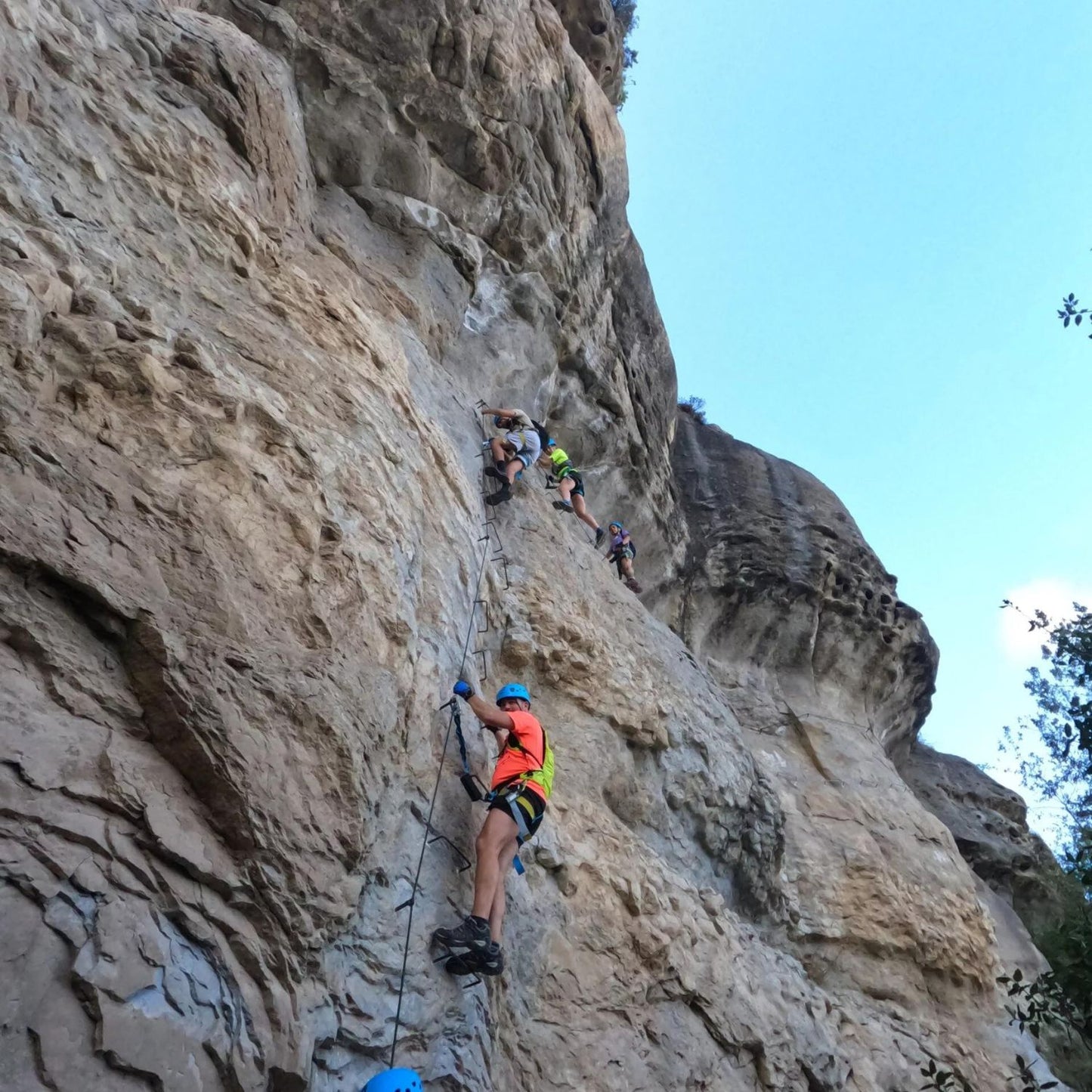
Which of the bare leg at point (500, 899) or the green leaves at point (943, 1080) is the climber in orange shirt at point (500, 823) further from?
the green leaves at point (943, 1080)

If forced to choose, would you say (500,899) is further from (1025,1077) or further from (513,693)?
(1025,1077)

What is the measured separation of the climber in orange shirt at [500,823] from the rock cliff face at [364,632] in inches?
6.2

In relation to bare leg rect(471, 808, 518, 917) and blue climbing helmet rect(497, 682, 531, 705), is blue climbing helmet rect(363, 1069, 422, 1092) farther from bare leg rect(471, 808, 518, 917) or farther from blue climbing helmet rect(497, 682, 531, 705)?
blue climbing helmet rect(497, 682, 531, 705)

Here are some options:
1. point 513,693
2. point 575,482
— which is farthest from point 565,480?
point 513,693

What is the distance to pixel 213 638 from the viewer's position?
384 cm

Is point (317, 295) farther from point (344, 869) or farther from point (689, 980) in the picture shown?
point (689, 980)

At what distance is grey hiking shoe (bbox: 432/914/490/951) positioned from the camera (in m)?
4.43

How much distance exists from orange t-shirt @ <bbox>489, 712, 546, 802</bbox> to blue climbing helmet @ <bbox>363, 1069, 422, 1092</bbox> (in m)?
1.87

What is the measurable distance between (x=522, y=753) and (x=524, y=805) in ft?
1.10

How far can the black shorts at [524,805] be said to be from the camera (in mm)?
5152

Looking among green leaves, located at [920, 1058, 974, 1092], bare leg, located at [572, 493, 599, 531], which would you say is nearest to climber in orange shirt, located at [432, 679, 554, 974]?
bare leg, located at [572, 493, 599, 531]

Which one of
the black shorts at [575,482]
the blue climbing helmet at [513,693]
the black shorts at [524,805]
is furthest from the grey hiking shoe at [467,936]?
the black shorts at [575,482]

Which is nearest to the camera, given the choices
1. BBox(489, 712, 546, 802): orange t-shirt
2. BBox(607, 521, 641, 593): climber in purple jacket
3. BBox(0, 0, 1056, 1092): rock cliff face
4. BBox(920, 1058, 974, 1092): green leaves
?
BBox(0, 0, 1056, 1092): rock cliff face

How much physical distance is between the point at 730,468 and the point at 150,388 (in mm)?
12009
